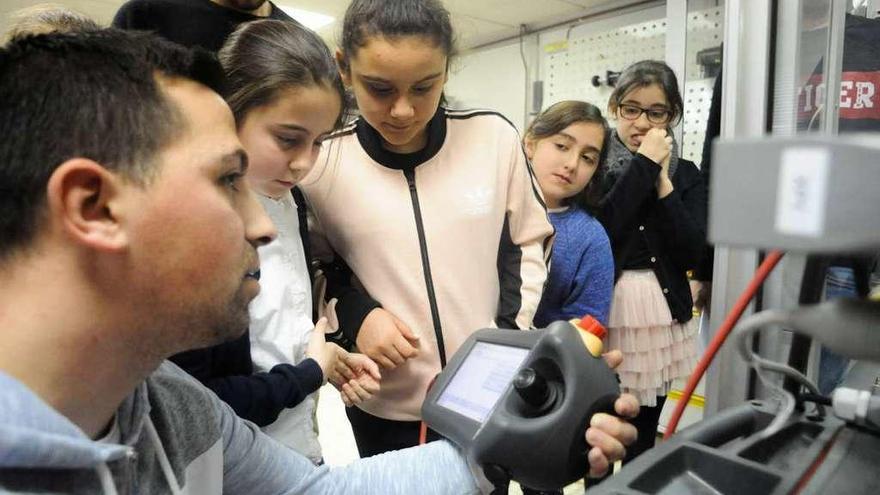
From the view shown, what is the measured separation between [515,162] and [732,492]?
752 mm

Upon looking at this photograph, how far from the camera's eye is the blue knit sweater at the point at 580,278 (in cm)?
143

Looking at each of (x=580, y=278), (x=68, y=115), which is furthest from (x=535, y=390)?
(x=580, y=278)

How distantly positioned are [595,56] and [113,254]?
2.98 metres

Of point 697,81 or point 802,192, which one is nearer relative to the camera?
point 802,192

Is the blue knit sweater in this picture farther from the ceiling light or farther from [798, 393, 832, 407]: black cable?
the ceiling light

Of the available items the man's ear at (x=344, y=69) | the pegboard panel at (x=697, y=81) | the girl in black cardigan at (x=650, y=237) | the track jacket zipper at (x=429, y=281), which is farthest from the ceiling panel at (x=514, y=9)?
the track jacket zipper at (x=429, y=281)

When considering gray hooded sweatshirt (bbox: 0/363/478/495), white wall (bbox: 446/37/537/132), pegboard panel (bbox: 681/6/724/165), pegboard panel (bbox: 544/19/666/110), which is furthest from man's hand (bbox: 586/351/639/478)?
white wall (bbox: 446/37/537/132)

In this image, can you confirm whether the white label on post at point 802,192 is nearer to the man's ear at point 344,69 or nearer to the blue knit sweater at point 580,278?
the man's ear at point 344,69

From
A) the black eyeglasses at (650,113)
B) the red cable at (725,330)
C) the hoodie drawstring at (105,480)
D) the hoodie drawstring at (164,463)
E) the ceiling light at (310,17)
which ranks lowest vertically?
the hoodie drawstring at (164,463)

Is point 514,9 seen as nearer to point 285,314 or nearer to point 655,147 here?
point 655,147

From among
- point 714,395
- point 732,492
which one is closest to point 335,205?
point 714,395

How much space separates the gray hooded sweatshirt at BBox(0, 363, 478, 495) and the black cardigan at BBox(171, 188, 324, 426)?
0.04 m

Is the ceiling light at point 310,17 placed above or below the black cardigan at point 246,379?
above

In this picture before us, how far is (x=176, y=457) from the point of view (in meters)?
0.66
